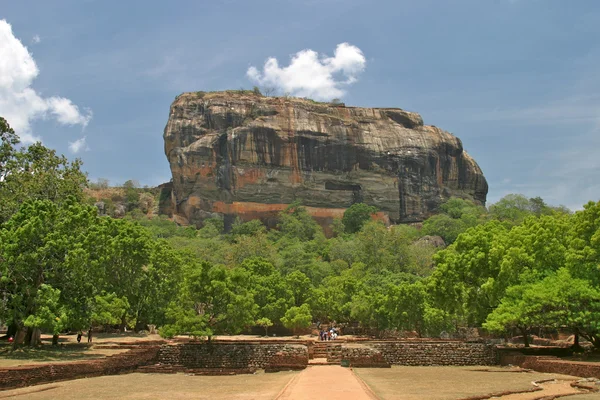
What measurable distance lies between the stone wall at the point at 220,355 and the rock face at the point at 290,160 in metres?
61.2

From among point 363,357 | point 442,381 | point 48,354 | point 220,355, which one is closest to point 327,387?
point 442,381

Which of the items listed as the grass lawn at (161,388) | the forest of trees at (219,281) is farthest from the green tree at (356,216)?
the grass lawn at (161,388)

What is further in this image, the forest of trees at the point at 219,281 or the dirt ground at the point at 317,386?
the forest of trees at the point at 219,281

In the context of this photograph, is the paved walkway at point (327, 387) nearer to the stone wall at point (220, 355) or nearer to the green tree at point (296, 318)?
the stone wall at point (220, 355)

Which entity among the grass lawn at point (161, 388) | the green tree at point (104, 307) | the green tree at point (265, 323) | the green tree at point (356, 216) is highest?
the green tree at point (356, 216)

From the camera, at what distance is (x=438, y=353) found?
25281 millimetres

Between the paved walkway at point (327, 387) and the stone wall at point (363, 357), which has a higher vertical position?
the stone wall at point (363, 357)

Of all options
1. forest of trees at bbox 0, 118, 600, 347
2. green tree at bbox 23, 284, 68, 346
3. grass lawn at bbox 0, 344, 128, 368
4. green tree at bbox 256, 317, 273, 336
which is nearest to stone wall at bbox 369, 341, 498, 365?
forest of trees at bbox 0, 118, 600, 347

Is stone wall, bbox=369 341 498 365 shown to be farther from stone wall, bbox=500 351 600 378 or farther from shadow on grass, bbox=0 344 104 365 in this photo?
shadow on grass, bbox=0 344 104 365

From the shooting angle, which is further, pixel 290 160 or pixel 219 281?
pixel 290 160

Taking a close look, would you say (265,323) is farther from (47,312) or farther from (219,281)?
(47,312)

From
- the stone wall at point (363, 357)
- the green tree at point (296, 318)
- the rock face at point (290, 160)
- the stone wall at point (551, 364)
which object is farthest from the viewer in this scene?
the rock face at point (290, 160)

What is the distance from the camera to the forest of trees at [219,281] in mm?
22516

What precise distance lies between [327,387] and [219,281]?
444 inches
